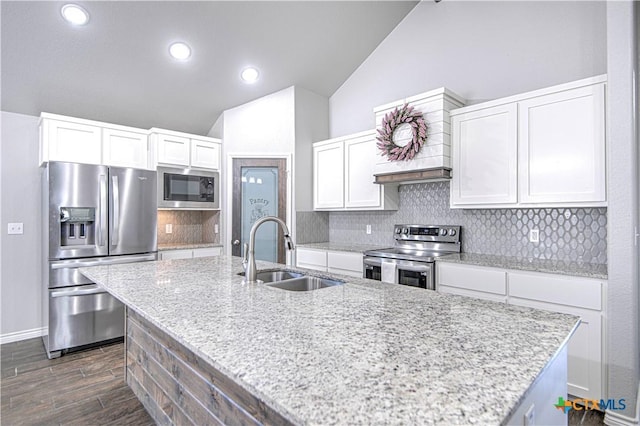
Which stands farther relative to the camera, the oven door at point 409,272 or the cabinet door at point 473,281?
the oven door at point 409,272

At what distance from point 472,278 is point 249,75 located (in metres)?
3.23

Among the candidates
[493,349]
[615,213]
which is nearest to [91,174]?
[493,349]

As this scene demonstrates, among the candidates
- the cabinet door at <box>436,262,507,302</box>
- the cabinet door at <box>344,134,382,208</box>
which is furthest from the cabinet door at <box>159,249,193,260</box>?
the cabinet door at <box>436,262,507,302</box>

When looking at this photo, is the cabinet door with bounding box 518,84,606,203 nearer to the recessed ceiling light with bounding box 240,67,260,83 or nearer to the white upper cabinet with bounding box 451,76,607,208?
the white upper cabinet with bounding box 451,76,607,208

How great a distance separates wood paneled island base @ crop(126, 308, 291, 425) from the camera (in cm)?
107

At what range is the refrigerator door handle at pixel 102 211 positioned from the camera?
3455 millimetres

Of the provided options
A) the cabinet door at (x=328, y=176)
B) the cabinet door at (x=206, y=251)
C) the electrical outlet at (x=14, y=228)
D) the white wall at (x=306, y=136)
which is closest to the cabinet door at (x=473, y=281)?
the cabinet door at (x=328, y=176)

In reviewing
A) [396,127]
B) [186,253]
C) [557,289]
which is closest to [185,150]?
[186,253]

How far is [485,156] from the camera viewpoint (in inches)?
115

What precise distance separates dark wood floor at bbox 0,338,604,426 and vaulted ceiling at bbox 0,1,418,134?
2.48m

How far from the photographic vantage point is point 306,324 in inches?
45.3

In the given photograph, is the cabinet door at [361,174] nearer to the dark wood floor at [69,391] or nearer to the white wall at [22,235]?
the dark wood floor at [69,391]

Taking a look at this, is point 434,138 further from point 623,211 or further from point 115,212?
point 115,212

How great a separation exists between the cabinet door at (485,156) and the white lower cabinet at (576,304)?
2.26 ft
